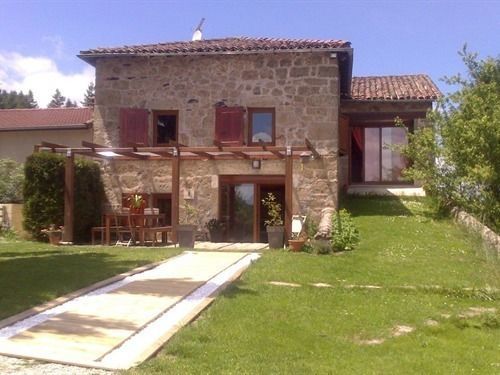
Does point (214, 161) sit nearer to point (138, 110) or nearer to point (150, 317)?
point (138, 110)

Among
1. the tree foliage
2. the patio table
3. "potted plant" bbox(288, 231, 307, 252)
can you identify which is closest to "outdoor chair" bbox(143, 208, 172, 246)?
the patio table

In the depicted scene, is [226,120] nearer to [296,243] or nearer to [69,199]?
[69,199]

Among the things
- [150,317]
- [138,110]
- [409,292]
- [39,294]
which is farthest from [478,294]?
[138,110]

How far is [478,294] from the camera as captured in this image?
7.96 m

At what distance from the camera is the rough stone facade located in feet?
53.2

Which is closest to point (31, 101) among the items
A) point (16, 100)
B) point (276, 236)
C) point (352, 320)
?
point (16, 100)

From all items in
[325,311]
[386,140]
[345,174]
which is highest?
[386,140]

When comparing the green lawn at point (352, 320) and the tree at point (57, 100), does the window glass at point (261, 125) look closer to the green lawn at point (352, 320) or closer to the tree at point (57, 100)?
the green lawn at point (352, 320)

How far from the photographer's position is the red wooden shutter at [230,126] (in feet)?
53.7

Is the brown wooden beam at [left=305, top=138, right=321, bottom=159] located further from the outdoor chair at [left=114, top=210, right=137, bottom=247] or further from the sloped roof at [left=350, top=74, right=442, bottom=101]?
the outdoor chair at [left=114, top=210, right=137, bottom=247]

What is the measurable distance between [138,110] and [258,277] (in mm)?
9417

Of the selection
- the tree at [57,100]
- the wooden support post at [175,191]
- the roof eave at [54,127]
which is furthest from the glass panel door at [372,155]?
the tree at [57,100]

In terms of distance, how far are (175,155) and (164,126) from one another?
9.95ft

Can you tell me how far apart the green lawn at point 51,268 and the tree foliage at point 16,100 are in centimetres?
6949
